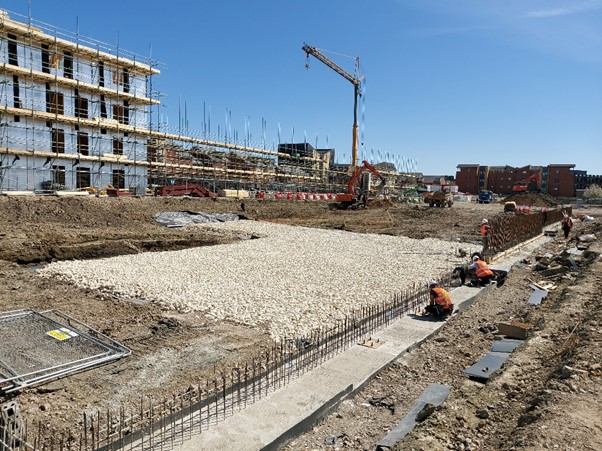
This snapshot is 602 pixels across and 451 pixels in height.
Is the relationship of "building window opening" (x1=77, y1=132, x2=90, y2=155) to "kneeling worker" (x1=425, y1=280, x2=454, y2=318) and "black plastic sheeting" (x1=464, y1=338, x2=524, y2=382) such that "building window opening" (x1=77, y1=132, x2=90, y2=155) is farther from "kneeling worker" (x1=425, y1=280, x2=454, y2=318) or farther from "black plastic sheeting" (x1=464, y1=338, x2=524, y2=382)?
"black plastic sheeting" (x1=464, y1=338, x2=524, y2=382)

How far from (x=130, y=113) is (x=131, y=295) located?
29611 millimetres

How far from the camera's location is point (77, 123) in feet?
102

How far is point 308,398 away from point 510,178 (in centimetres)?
9014

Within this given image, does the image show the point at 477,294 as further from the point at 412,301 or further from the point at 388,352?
the point at 388,352

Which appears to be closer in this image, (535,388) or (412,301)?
(535,388)

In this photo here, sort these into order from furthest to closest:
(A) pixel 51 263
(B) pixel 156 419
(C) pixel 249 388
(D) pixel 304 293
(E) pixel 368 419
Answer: (A) pixel 51 263
(D) pixel 304 293
(C) pixel 249 388
(E) pixel 368 419
(B) pixel 156 419

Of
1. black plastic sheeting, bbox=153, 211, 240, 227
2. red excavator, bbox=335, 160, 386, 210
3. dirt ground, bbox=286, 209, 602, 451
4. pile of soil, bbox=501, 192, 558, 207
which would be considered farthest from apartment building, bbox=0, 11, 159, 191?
pile of soil, bbox=501, 192, 558, 207

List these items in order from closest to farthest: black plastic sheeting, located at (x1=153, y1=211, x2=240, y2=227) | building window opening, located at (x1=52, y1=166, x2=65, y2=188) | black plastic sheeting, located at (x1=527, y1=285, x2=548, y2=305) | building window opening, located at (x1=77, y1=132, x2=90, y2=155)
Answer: black plastic sheeting, located at (x1=527, y1=285, x2=548, y2=305)
black plastic sheeting, located at (x1=153, y1=211, x2=240, y2=227)
building window opening, located at (x1=52, y1=166, x2=65, y2=188)
building window opening, located at (x1=77, y1=132, x2=90, y2=155)

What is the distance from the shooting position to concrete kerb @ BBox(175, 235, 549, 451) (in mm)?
4574

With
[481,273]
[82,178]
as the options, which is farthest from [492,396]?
[82,178]

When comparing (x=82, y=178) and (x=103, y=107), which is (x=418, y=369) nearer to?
(x=82, y=178)

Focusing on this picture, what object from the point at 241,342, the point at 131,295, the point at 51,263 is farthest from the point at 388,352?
the point at 51,263

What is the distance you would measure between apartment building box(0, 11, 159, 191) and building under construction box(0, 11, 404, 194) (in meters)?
0.06

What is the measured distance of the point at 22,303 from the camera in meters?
9.05
